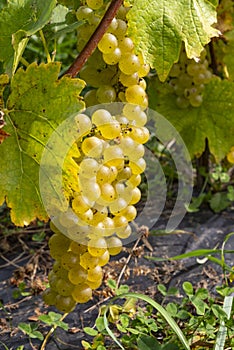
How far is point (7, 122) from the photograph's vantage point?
1.12 m

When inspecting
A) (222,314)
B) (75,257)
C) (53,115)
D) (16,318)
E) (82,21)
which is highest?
(82,21)

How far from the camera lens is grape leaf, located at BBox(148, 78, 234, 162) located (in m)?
1.71

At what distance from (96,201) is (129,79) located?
8.9 inches

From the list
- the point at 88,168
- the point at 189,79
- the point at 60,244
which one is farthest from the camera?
the point at 189,79

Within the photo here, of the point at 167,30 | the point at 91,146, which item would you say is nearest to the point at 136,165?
the point at 91,146

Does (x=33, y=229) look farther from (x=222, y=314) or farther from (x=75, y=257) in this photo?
(x=222, y=314)

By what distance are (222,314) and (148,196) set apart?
743mm

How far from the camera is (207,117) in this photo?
1.75 metres

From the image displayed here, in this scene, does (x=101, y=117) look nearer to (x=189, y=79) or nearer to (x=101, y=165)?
(x=101, y=165)

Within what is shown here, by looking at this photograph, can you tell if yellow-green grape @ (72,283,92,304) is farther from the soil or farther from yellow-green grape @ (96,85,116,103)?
yellow-green grape @ (96,85,116,103)

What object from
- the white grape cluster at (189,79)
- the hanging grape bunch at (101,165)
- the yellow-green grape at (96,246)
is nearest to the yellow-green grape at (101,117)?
the hanging grape bunch at (101,165)

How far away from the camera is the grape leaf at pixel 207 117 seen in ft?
5.63

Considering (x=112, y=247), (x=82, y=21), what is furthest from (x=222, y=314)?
(x=82, y=21)

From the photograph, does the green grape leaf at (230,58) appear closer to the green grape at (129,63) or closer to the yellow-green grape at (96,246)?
the green grape at (129,63)
